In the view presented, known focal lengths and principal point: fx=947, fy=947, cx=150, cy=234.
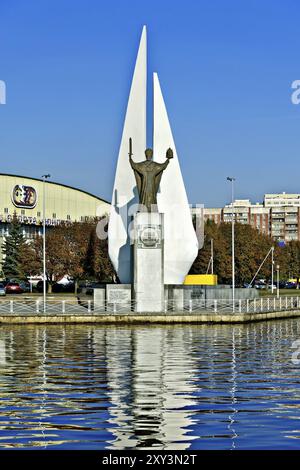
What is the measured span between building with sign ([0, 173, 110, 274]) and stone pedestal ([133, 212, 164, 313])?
184ft

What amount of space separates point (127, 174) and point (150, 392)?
33704mm

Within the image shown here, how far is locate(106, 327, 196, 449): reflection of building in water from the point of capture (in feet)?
41.9

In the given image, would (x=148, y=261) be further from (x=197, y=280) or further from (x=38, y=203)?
(x=38, y=203)

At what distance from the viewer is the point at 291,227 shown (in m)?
197

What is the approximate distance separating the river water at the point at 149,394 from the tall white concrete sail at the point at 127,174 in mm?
18626

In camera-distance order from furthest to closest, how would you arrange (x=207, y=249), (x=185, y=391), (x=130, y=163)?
(x=207, y=249) < (x=130, y=163) < (x=185, y=391)

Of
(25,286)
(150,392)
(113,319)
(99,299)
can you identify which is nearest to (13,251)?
(25,286)

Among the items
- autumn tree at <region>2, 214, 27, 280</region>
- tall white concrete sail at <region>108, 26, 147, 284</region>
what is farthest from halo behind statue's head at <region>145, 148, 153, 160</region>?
autumn tree at <region>2, 214, 27, 280</region>

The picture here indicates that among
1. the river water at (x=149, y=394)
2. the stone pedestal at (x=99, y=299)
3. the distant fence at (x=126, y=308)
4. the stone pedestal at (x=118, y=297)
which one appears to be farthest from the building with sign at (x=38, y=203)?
the river water at (x=149, y=394)

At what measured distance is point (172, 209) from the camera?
5072 cm

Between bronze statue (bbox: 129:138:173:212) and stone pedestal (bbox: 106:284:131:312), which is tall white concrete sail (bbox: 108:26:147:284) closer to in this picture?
stone pedestal (bbox: 106:284:131:312)

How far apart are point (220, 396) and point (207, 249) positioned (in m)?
69.6

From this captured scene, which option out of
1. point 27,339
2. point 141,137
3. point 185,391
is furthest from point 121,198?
point 185,391
